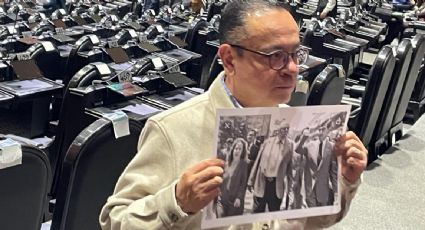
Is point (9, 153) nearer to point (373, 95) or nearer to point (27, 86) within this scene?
point (27, 86)

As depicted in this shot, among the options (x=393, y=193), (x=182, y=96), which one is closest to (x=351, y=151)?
(x=182, y=96)

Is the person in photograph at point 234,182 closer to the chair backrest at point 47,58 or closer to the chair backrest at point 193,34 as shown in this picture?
the chair backrest at point 47,58

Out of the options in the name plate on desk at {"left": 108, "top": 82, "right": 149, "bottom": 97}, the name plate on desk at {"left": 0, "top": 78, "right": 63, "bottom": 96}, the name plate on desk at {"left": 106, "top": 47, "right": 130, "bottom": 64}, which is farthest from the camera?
the name plate on desk at {"left": 106, "top": 47, "right": 130, "bottom": 64}

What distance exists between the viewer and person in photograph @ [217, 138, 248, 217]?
123cm

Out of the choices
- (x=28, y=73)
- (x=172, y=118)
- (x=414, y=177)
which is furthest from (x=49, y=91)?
(x=414, y=177)

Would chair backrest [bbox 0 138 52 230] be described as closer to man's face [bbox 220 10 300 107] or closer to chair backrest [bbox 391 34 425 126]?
man's face [bbox 220 10 300 107]

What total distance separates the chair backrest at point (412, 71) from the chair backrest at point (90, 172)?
95.3 inches

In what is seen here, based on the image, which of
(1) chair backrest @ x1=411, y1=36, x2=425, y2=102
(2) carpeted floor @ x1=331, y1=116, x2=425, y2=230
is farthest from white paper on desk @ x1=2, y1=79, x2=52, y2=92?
(1) chair backrest @ x1=411, y1=36, x2=425, y2=102

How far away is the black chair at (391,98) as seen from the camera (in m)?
3.56

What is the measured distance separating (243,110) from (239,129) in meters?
0.04

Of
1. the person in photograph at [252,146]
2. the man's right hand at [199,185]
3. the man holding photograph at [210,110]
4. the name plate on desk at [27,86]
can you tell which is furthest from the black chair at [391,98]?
the man's right hand at [199,185]

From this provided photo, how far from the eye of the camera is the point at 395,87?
3652 millimetres

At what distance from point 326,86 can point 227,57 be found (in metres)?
1.51

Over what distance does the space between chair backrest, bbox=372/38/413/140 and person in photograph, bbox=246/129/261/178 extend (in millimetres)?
2478
